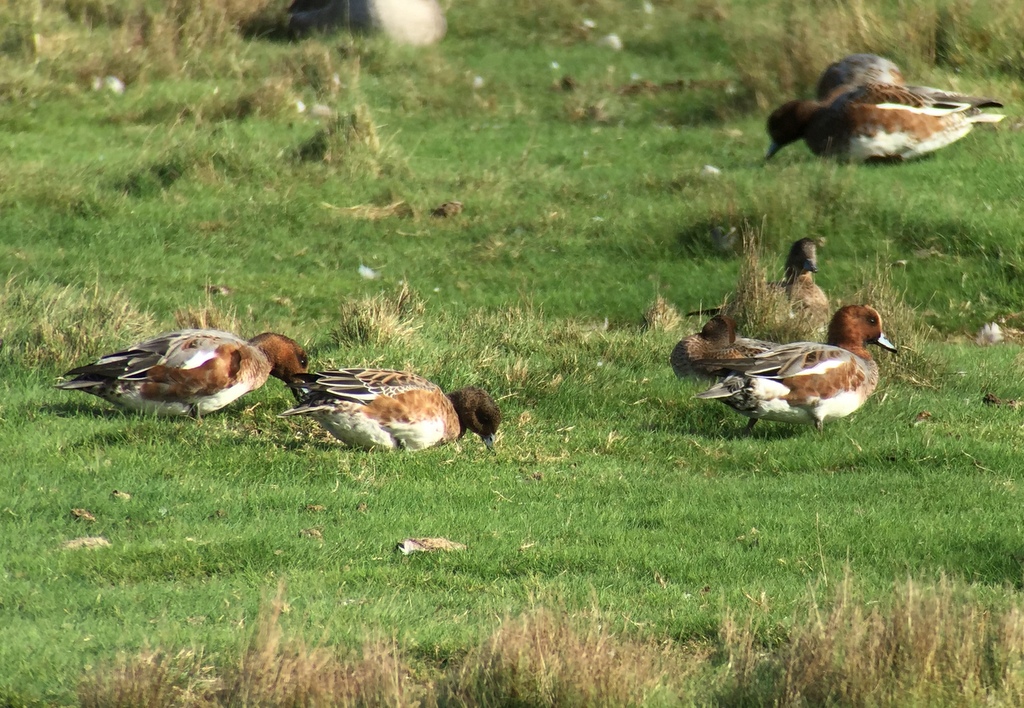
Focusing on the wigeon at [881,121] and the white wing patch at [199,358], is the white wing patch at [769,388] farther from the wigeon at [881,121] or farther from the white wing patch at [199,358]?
the wigeon at [881,121]

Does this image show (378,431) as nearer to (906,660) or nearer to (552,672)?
(552,672)

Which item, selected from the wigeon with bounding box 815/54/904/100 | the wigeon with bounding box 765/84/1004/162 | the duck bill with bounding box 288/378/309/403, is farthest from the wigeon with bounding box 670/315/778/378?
the wigeon with bounding box 815/54/904/100

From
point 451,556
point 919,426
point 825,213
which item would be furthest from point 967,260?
point 451,556

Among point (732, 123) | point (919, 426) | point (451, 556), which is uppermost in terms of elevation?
point (451, 556)

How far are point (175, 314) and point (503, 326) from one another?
2453mm

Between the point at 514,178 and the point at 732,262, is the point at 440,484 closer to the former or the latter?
the point at 732,262

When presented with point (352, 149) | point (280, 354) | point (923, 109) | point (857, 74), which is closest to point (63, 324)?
point (280, 354)

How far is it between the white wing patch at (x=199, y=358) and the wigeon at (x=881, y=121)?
8.18 m

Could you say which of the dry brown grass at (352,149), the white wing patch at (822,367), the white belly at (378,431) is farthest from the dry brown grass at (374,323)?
Answer: the dry brown grass at (352,149)

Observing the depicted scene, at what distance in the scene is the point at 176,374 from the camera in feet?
26.2

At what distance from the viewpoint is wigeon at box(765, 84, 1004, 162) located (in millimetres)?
14039

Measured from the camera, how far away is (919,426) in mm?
8641

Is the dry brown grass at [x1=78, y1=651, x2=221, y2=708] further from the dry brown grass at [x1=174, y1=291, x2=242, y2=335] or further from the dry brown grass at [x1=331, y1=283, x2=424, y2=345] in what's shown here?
the dry brown grass at [x1=174, y1=291, x2=242, y2=335]

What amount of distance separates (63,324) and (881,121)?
8416 millimetres
